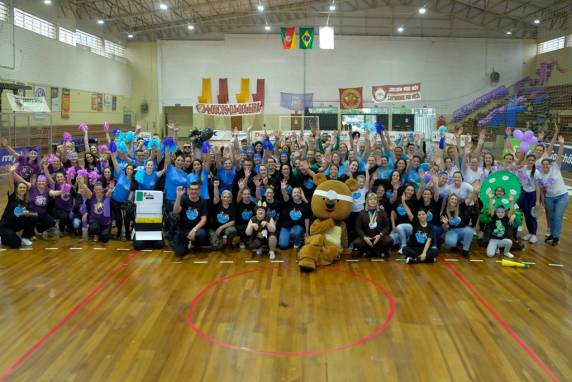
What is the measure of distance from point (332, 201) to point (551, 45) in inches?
1005

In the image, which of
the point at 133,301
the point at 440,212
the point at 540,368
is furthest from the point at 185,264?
the point at 540,368

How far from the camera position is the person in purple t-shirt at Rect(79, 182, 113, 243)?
7199 millimetres

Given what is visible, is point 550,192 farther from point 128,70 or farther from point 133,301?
point 128,70

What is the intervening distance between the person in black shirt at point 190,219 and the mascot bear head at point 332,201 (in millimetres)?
1733

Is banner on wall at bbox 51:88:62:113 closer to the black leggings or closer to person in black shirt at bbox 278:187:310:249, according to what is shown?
the black leggings

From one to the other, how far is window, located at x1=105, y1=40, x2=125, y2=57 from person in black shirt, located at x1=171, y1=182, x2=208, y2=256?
2159 cm

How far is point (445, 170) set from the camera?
24.7 ft

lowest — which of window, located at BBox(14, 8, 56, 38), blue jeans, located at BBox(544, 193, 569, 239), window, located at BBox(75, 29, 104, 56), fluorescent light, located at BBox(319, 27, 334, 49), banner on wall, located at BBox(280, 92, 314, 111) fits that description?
blue jeans, located at BBox(544, 193, 569, 239)

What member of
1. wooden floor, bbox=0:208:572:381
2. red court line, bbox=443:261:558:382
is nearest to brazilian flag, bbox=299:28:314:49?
wooden floor, bbox=0:208:572:381

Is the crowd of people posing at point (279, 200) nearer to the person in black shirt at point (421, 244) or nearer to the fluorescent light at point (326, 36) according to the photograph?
the person in black shirt at point (421, 244)

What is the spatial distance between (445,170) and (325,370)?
503cm

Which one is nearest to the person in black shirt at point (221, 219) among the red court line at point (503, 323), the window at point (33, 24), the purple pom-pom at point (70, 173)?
the purple pom-pom at point (70, 173)

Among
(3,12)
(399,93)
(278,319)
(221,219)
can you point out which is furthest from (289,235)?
(3,12)

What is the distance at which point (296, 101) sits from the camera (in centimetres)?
2625
